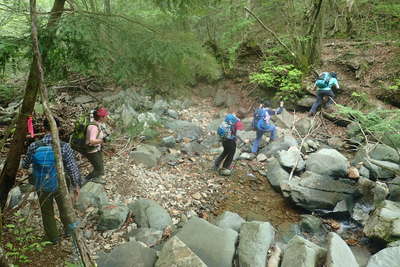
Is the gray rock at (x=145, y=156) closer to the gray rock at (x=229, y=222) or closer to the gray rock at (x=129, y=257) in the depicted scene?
the gray rock at (x=229, y=222)

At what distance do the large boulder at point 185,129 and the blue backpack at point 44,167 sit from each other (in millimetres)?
5903

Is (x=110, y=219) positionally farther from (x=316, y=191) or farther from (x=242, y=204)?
(x=316, y=191)

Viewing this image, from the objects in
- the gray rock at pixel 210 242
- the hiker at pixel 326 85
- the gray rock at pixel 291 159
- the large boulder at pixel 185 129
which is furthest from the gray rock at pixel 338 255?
the hiker at pixel 326 85

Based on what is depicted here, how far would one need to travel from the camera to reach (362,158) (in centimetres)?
776

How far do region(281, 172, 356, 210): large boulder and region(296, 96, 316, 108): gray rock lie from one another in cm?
442

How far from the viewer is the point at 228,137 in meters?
7.28

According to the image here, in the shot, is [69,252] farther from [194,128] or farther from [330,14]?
[330,14]

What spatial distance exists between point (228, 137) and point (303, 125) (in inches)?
161

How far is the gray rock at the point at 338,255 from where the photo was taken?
4141 millimetres

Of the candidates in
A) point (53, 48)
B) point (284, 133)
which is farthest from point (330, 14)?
point (53, 48)

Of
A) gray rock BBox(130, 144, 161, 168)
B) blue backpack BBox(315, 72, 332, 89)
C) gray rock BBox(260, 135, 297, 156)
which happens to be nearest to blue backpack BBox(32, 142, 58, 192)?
gray rock BBox(130, 144, 161, 168)

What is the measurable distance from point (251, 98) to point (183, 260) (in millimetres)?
9537

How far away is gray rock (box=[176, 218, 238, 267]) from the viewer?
4.34 meters

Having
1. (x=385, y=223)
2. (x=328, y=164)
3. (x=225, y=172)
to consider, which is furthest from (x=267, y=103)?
(x=385, y=223)
